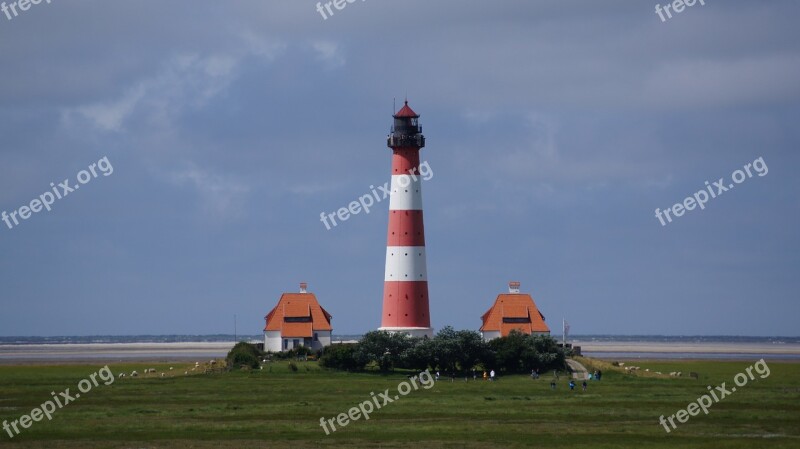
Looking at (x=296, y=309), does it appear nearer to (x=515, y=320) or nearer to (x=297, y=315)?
(x=297, y=315)

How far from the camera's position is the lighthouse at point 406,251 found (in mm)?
86125

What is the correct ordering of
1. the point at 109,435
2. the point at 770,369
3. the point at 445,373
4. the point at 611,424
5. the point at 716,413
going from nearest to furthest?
the point at 109,435
the point at 611,424
the point at 716,413
the point at 445,373
the point at 770,369

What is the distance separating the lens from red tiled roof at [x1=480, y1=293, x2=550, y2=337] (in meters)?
97.9

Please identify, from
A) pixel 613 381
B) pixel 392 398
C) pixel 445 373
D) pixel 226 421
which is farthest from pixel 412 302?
pixel 226 421

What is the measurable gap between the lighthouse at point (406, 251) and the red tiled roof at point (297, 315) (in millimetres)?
11089

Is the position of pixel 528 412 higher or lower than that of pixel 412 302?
lower

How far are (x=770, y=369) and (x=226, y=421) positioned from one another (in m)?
59.6

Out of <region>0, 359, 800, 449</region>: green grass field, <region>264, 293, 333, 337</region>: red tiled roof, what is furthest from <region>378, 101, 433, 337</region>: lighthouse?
<region>264, 293, 333, 337</region>: red tiled roof

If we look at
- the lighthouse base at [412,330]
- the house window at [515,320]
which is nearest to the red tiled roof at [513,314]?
the house window at [515,320]

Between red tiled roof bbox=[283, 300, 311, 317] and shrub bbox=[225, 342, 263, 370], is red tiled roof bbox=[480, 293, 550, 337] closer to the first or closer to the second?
red tiled roof bbox=[283, 300, 311, 317]

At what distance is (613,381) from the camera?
7888cm

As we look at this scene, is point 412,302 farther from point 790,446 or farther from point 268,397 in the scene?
point 790,446

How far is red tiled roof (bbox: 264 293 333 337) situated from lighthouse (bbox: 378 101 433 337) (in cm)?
1109

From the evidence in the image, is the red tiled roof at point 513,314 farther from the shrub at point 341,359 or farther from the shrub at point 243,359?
the shrub at point 243,359
